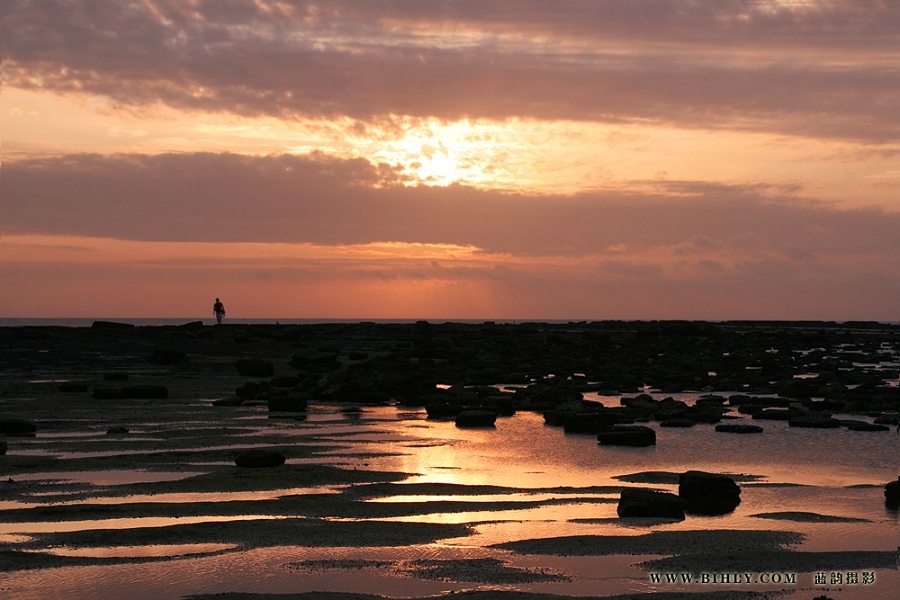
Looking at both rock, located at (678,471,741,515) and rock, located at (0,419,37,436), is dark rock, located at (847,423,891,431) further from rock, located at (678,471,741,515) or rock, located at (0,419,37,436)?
rock, located at (0,419,37,436)

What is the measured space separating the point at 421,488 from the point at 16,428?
966cm

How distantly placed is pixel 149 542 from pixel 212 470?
5.40m

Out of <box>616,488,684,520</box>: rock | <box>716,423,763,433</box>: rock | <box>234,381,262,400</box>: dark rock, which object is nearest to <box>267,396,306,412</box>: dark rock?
<box>234,381,262,400</box>: dark rock

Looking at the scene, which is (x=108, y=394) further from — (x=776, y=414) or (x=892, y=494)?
(x=892, y=494)

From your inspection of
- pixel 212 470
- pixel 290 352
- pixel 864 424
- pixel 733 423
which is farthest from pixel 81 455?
pixel 290 352

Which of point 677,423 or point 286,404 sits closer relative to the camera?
point 677,423

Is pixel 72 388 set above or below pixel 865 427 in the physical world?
above

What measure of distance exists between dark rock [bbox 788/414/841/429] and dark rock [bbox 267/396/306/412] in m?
12.3

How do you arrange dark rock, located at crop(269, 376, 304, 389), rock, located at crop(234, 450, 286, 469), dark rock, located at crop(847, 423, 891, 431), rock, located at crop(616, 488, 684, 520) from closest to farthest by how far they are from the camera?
rock, located at crop(616, 488, 684, 520)
rock, located at crop(234, 450, 286, 469)
dark rock, located at crop(847, 423, 891, 431)
dark rock, located at crop(269, 376, 304, 389)

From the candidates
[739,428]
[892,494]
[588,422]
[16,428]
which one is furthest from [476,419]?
[892,494]

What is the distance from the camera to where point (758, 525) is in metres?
12.7

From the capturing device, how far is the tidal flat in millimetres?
10070

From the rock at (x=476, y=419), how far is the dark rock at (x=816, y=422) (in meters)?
7.11

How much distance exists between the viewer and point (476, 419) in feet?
79.6
